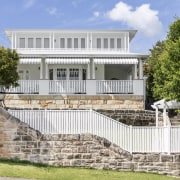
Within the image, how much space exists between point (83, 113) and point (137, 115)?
5.95 meters

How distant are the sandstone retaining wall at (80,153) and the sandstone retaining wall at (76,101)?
10.2 metres

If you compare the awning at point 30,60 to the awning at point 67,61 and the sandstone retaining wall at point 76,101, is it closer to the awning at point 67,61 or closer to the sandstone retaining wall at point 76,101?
the awning at point 67,61

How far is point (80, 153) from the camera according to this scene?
58.5ft

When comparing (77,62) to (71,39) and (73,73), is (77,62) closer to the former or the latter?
(73,73)

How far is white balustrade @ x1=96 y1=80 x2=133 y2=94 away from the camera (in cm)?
2842

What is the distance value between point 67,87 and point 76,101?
119 centimetres

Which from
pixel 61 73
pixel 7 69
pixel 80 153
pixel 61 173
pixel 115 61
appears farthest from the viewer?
pixel 61 73

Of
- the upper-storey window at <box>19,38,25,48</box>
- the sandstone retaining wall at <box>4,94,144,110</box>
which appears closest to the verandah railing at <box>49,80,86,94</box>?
the sandstone retaining wall at <box>4,94,144,110</box>

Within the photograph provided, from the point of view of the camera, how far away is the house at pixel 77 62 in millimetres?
28422

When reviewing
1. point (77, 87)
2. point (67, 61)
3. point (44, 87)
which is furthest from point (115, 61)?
point (44, 87)

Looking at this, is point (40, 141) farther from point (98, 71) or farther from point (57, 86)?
point (98, 71)

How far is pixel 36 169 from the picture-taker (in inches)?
Result: 642

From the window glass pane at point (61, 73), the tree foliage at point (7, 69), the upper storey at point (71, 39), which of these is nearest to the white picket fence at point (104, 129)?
the tree foliage at point (7, 69)

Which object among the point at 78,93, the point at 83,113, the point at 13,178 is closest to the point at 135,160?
the point at 83,113
